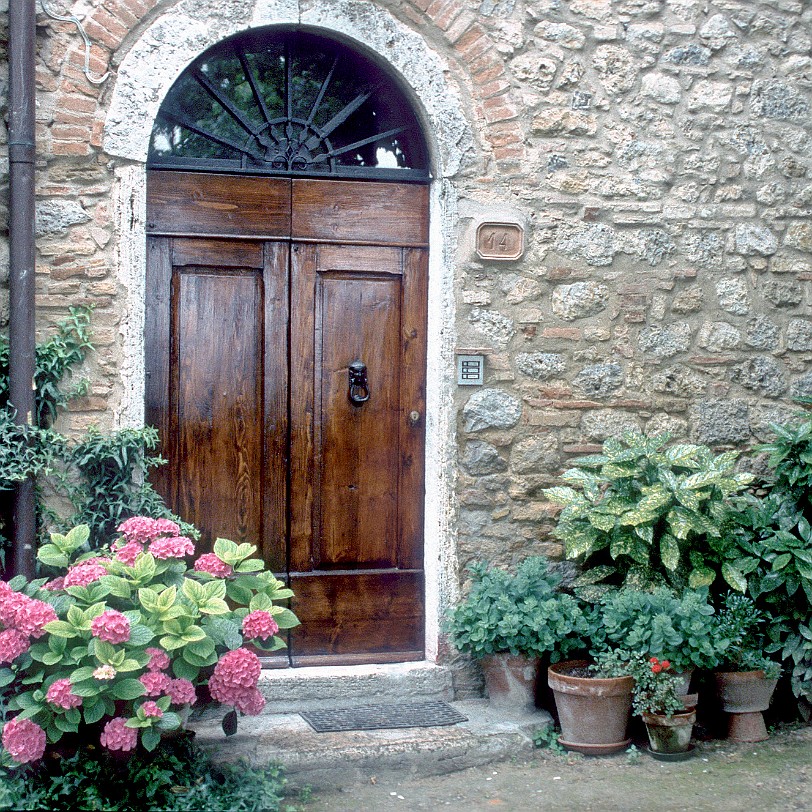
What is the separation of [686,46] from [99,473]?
129 inches

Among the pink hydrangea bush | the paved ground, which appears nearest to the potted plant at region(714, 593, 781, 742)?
the paved ground

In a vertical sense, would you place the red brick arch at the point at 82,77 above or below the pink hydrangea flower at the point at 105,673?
above

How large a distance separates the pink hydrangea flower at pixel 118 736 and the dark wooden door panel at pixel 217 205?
83.8 inches

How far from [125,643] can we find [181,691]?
240 millimetres

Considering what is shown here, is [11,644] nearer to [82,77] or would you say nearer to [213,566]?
[213,566]

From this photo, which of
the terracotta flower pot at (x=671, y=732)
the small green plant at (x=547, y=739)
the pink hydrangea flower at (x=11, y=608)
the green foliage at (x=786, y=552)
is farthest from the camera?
the green foliage at (x=786, y=552)

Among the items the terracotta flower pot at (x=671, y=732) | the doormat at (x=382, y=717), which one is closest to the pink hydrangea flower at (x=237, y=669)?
the doormat at (x=382, y=717)

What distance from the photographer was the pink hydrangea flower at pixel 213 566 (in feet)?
12.3

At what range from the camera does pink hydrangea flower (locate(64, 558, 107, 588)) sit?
3.56 m

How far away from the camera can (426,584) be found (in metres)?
4.93

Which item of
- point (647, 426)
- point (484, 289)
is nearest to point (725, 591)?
point (647, 426)

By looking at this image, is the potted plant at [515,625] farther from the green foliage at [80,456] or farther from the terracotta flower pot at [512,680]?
the green foliage at [80,456]

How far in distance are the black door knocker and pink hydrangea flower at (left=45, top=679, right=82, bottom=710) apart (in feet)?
6.41

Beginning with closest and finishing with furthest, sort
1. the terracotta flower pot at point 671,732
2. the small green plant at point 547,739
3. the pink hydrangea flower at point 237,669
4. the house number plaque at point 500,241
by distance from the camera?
the pink hydrangea flower at point 237,669 < the terracotta flower pot at point 671,732 < the small green plant at point 547,739 < the house number plaque at point 500,241
